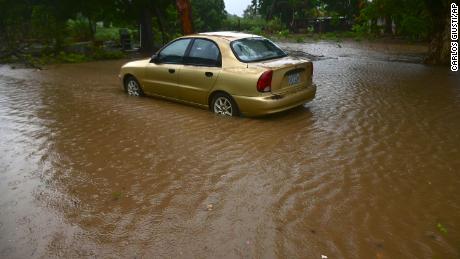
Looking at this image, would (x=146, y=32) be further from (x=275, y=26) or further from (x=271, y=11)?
(x=271, y=11)

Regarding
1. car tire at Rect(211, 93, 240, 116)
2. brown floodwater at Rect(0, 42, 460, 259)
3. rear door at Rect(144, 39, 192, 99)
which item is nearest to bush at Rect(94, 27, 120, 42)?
rear door at Rect(144, 39, 192, 99)

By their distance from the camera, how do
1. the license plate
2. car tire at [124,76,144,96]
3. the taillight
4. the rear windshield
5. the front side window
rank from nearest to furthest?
the taillight < the license plate < the rear windshield < the front side window < car tire at [124,76,144,96]

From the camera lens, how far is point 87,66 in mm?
16359

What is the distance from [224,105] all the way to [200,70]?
33.0 inches

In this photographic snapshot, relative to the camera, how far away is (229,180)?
5.08 m

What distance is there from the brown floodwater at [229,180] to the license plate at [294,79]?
673 millimetres

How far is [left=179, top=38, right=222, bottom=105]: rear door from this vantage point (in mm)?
A: 7801

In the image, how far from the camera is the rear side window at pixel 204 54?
25.7 ft

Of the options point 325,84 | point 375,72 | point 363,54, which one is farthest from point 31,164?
point 363,54

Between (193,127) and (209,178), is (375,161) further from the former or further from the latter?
(193,127)

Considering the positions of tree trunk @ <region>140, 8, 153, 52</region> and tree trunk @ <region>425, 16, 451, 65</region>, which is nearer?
tree trunk @ <region>425, 16, 451, 65</region>

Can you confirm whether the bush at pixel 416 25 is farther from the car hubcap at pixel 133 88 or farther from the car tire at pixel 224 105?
the car tire at pixel 224 105

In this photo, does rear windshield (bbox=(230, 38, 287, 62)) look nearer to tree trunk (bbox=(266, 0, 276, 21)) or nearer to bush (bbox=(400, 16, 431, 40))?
bush (bbox=(400, 16, 431, 40))

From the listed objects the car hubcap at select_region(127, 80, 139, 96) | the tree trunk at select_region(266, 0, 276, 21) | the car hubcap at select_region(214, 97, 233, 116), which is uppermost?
the tree trunk at select_region(266, 0, 276, 21)
